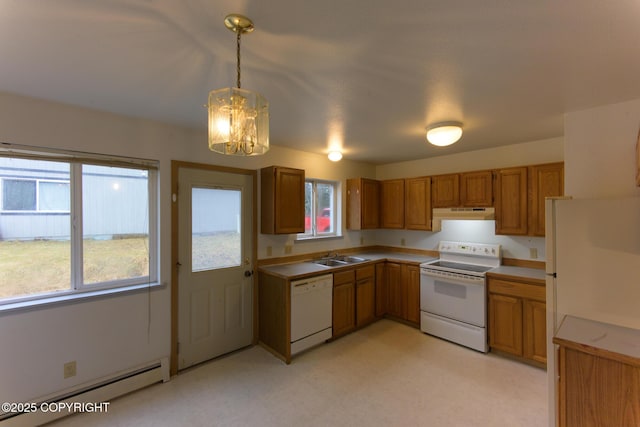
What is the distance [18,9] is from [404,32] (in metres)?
1.68

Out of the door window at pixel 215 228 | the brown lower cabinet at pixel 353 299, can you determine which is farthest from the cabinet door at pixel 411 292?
the door window at pixel 215 228

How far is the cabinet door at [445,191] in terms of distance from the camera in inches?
145

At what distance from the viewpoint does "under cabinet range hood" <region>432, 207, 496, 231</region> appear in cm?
333

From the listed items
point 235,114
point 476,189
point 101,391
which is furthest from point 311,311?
point 476,189

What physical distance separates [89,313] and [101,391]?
0.66 m

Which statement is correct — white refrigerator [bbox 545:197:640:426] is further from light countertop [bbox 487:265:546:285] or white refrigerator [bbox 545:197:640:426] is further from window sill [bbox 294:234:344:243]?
window sill [bbox 294:234:344:243]

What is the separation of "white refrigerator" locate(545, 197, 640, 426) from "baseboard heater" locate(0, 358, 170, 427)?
10.5ft

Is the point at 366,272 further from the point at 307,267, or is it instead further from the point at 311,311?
the point at 311,311

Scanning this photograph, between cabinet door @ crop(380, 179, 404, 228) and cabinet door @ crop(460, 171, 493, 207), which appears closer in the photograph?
cabinet door @ crop(460, 171, 493, 207)

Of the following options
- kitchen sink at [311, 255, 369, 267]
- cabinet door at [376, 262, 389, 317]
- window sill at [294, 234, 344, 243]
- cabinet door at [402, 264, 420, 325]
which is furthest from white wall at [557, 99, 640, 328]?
window sill at [294, 234, 344, 243]

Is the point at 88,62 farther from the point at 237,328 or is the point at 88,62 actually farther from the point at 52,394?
the point at 237,328

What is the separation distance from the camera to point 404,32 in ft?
4.30

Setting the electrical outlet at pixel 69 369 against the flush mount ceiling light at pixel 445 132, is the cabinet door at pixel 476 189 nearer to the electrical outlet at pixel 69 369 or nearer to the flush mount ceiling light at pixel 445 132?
Answer: the flush mount ceiling light at pixel 445 132

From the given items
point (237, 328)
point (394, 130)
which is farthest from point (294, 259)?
point (394, 130)
